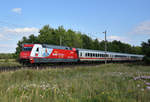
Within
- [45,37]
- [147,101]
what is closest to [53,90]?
[147,101]

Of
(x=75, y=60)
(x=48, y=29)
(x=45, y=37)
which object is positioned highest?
(x=48, y=29)

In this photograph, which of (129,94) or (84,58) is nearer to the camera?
(129,94)

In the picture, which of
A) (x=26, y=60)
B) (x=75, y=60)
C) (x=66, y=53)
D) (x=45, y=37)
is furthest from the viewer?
(x=45, y=37)

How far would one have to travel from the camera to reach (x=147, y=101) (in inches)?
162

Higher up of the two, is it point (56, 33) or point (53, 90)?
point (56, 33)

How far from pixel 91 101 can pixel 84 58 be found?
2815cm

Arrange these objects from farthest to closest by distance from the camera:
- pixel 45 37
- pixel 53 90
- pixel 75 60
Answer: pixel 45 37 < pixel 75 60 < pixel 53 90

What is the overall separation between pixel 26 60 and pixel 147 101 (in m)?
18.2

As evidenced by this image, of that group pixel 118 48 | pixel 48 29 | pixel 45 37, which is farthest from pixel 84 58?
pixel 118 48

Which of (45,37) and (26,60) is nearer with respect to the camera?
(26,60)

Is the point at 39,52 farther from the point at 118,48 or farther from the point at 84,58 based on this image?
the point at 118,48

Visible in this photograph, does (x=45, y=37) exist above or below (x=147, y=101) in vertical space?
above

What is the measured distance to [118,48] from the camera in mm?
92312

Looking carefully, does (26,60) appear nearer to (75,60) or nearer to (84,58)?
(75,60)
